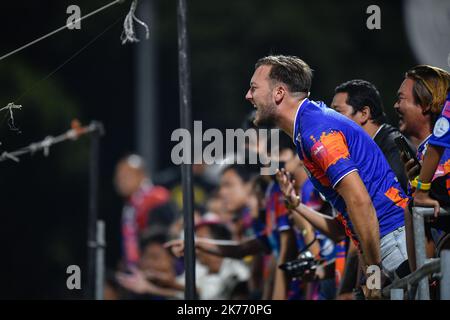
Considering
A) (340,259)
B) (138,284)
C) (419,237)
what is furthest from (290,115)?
(138,284)

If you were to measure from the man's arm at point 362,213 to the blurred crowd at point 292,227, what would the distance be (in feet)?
0.63

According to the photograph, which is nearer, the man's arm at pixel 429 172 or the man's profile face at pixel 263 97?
the man's arm at pixel 429 172

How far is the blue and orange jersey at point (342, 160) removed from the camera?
5.33 m

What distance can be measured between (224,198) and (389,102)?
8.20 metres

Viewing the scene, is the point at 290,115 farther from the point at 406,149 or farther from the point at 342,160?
the point at 406,149

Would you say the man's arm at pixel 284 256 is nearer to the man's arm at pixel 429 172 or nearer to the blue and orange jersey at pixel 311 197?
the blue and orange jersey at pixel 311 197

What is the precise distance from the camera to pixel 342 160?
5.30m

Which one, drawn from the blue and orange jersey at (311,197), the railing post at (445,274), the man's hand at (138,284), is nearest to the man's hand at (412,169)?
the railing post at (445,274)

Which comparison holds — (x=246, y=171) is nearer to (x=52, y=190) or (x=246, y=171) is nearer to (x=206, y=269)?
(x=206, y=269)

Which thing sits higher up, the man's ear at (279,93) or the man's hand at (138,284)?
the man's ear at (279,93)

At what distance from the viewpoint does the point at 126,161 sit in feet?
46.6

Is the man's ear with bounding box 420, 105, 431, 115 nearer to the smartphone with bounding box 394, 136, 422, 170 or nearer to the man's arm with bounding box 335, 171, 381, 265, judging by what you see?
the smartphone with bounding box 394, 136, 422, 170

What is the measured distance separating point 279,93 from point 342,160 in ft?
2.10
